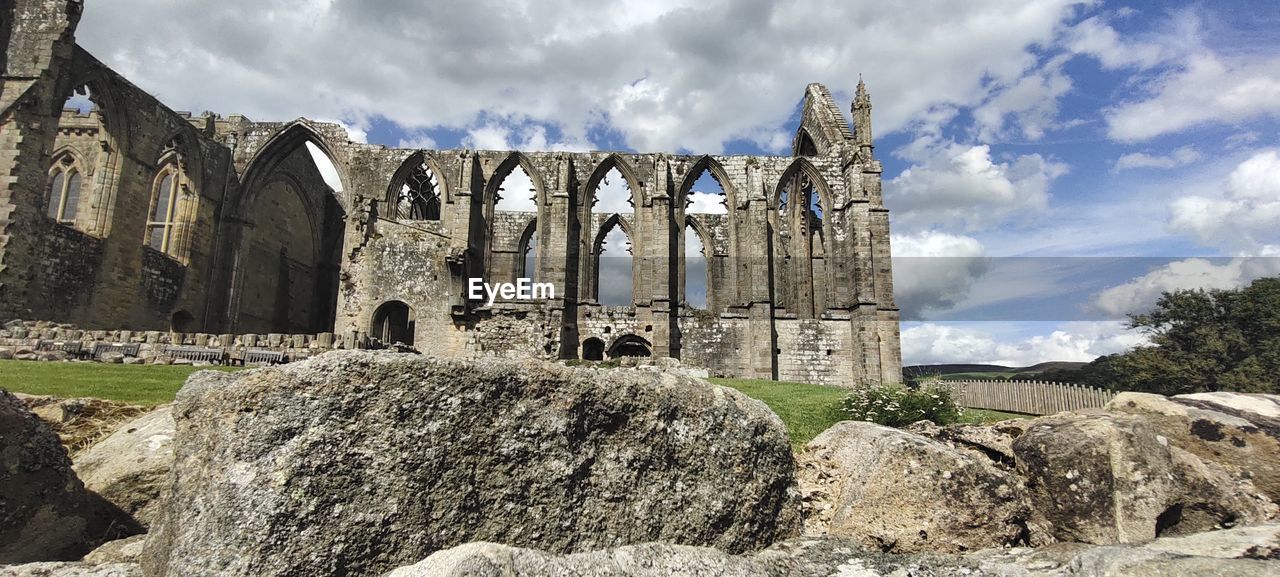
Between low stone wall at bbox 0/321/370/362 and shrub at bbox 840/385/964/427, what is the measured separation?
29.2 feet

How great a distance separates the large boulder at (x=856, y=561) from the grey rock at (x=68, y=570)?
44.8 inches

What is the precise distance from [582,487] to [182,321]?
67.7ft

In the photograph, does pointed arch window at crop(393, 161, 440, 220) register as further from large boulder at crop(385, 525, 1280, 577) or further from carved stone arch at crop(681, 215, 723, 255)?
large boulder at crop(385, 525, 1280, 577)

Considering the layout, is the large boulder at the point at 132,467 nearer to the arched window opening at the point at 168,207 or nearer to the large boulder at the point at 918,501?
the large boulder at the point at 918,501

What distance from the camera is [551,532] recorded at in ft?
7.49

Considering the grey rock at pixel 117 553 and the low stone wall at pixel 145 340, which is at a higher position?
the low stone wall at pixel 145 340

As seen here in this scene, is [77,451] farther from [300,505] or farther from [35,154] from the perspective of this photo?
[35,154]

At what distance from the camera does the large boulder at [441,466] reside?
1.88 meters

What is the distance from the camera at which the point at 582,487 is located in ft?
7.78

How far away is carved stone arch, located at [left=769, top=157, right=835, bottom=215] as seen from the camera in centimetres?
2045

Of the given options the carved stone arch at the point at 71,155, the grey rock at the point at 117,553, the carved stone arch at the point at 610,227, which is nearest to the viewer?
the grey rock at the point at 117,553

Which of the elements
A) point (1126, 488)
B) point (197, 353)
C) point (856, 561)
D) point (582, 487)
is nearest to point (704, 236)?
point (197, 353)

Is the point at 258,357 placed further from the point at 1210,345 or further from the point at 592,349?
the point at 1210,345

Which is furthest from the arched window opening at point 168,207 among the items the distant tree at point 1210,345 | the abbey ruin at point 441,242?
the distant tree at point 1210,345
